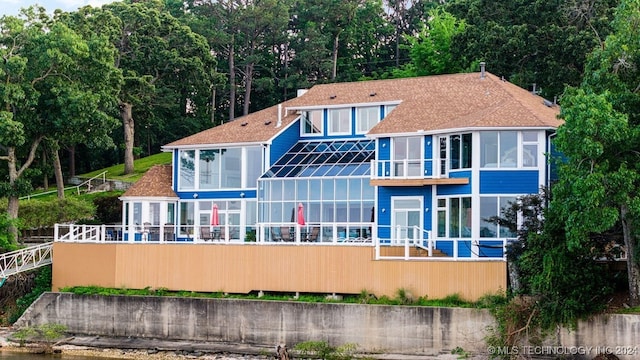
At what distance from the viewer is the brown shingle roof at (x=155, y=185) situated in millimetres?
46469

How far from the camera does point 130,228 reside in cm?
4272

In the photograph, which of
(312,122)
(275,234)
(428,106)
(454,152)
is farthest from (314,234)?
(312,122)

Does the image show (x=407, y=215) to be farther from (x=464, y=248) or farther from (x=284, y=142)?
(x=284, y=142)

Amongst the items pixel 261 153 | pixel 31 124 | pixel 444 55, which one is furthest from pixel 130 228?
pixel 444 55

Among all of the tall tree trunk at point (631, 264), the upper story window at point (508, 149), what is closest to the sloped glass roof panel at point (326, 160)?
the upper story window at point (508, 149)

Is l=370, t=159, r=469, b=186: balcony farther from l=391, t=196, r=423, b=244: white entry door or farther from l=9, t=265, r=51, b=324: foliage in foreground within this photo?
l=9, t=265, r=51, b=324: foliage in foreground

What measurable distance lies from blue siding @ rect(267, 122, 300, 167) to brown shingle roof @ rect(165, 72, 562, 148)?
0.35m

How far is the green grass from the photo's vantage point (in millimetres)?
65812

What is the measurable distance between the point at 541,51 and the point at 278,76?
33.6m

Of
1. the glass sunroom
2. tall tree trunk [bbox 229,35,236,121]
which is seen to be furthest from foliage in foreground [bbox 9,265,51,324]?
tall tree trunk [bbox 229,35,236,121]

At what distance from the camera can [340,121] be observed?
47656 millimetres

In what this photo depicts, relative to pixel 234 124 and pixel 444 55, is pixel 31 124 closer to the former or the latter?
pixel 234 124

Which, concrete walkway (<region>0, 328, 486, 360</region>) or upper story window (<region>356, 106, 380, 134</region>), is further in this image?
upper story window (<region>356, 106, 380, 134</region>)

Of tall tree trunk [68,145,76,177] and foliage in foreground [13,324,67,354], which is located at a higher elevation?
tall tree trunk [68,145,76,177]
